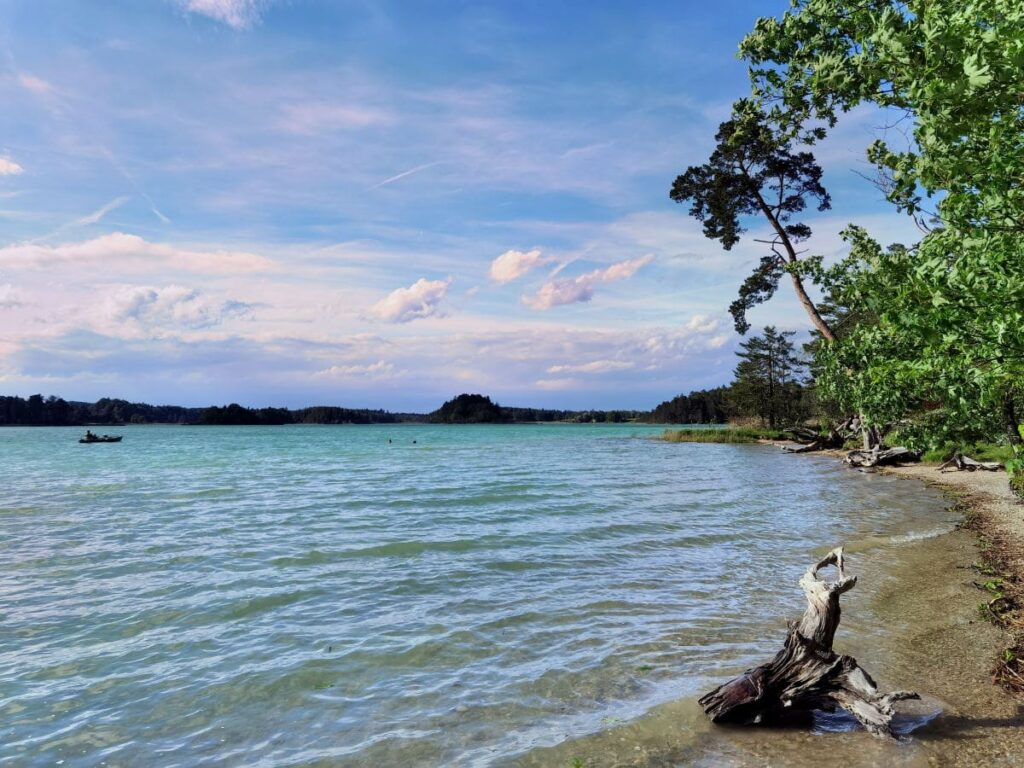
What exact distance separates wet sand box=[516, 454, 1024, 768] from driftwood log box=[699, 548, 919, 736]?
17 cm

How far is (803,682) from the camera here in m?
6.16

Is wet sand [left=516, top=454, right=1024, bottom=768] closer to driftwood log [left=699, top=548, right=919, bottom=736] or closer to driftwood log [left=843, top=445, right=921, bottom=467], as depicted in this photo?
driftwood log [left=699, top=548, right=919, bottom=736]

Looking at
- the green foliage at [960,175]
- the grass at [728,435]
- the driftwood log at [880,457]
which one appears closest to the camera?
the green foliage at [960,175]

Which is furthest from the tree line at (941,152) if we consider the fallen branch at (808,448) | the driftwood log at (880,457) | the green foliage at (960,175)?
the fallen branch at (808,448)

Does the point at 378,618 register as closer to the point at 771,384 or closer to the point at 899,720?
the point at 899,720

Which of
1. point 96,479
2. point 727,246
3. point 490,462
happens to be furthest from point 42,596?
point 490,462

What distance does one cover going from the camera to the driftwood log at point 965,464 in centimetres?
2920

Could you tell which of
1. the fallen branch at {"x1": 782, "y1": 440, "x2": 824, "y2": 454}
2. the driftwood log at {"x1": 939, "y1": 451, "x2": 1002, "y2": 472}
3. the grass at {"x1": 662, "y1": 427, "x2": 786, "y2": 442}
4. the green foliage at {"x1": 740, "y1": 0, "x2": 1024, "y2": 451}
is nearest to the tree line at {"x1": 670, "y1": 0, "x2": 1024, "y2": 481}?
the green foliage at {"x1": 740, "y1": 0, "x2": 1024, "y2": 451}

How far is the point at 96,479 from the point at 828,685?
36539mm

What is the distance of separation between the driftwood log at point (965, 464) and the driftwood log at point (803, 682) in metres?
29.2

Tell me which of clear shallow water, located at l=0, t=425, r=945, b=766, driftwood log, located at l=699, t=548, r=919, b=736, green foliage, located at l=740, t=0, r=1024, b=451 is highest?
green foliage, located at l=740, t=0, r=1024, b=451

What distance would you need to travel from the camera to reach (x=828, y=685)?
618 centimetres

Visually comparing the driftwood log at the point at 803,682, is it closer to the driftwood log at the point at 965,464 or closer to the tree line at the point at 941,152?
the tree line at the point at 941,152

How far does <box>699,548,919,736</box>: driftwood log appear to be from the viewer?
6.13m
